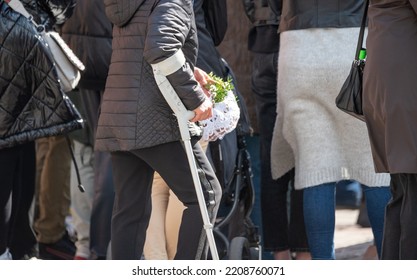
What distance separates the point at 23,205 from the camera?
6.08m

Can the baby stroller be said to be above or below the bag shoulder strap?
below

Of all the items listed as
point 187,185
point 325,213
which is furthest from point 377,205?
point 187,185

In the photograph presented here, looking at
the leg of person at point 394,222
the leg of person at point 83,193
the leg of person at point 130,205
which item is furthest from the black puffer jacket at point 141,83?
the leg of person at point 83,193

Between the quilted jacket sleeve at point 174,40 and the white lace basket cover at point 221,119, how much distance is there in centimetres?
42

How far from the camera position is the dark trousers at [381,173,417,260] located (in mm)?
4617

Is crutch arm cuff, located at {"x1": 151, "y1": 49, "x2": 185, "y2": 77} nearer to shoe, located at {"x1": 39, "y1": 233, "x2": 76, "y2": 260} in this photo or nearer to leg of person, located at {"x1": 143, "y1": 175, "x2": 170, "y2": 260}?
leg of person, located at {"x1": 143, "y1": 175, "x2": 170, "y2": 260}

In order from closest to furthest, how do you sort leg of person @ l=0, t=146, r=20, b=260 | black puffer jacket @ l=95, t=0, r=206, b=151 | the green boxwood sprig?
black puffer jacket @ l=95, t=0, r=206, b=151, the green boxwood sprig, leg of person @ l=0, t=146, r=20, b=260

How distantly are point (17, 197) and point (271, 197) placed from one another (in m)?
1.50

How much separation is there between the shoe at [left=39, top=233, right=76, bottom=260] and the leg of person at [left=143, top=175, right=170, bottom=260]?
5.65 feet

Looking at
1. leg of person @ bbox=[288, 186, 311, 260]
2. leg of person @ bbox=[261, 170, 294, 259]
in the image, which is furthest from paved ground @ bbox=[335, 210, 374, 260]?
leg of person @ bbox=[261, 170, 294, 259]

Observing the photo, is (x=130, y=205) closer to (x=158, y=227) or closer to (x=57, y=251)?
(x=158, y=227)

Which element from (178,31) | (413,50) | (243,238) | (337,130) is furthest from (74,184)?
(413,50)
